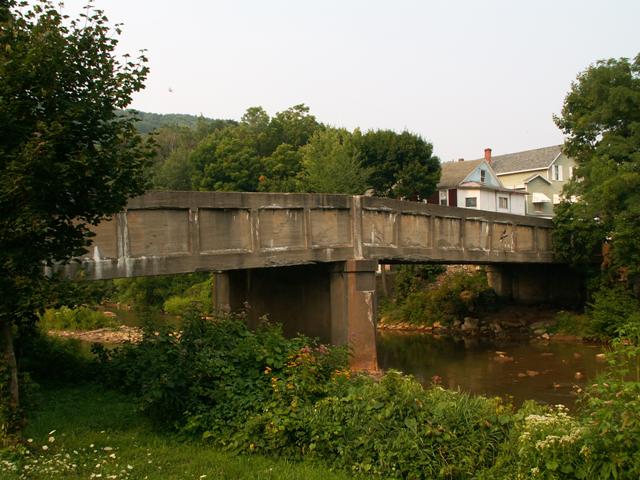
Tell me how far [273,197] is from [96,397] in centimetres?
633

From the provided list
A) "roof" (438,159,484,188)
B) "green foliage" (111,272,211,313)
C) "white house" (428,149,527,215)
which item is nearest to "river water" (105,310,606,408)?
"green foliage" (111,272,211,313)

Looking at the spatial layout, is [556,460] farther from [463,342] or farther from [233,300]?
[463,342]

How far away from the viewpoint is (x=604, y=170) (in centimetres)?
2280

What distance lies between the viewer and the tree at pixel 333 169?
40.2 metres

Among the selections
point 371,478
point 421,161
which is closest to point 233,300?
point 371,478

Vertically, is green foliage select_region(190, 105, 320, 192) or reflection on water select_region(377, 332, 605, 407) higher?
green foliage select_region(190, 105, 320, 192)

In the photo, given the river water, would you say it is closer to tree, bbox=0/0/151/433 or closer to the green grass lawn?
the green grass lawn

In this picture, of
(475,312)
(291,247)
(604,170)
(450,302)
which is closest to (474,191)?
(450,302)

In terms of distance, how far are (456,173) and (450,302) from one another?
68.7 feet

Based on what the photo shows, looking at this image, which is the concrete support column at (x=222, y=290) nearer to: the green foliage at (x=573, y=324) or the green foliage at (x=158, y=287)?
the green foliage at (x=573, y=324)

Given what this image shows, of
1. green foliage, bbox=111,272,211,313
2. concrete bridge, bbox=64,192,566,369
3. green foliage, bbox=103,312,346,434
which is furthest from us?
green foliage, bbox=111,272,211,313

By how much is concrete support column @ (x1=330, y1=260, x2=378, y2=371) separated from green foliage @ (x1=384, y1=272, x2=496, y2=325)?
16.5 meters

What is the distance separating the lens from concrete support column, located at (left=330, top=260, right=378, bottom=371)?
15.8 metres

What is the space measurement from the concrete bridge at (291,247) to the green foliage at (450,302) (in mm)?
10733
